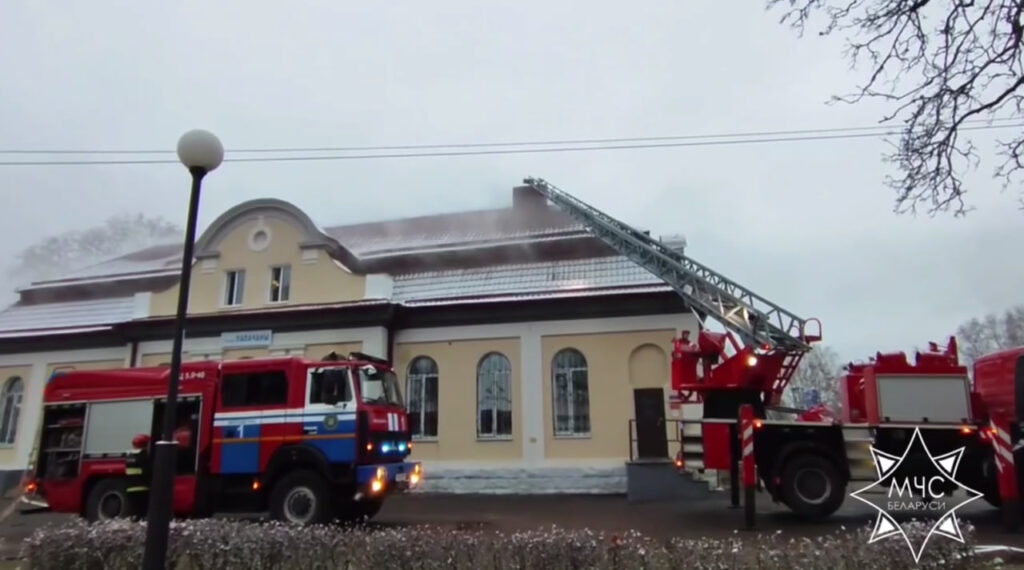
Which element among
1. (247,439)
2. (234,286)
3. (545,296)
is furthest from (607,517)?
(234,286)

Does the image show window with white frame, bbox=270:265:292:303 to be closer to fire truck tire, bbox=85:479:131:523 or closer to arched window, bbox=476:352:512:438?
arched window, bbox=476:352:512:438

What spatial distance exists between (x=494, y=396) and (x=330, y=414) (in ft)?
26.0

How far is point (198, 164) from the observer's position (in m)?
6.75

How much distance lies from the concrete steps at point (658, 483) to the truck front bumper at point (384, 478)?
5.88 metres

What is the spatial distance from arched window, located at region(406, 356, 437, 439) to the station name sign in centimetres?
451

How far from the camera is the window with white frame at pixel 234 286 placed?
21922mm

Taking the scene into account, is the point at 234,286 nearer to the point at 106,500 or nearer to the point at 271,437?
the point at 106,500

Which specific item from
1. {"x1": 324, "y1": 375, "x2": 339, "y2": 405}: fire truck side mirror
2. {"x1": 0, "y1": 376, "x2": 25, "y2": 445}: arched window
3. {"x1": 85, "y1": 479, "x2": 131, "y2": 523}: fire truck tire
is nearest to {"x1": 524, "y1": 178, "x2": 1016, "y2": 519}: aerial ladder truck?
{"x1": 324, "y1": 375, "x2": 339, "y2": 405}: fire truck side mirror

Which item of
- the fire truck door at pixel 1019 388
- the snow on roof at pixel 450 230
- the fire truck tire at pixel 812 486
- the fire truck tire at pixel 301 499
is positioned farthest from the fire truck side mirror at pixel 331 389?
the fire truck door at pixel 1019 388

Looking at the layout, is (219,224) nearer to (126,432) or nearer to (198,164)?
(126,432)

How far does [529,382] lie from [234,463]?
8727 millimetres

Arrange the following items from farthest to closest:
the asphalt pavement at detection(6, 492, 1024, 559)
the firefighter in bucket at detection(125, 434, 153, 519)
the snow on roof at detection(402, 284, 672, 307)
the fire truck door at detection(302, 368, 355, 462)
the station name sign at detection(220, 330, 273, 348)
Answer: the station name sign at detection(220, 330, 273, 348) → the snow on roof at detection(402, 284, 672, 307) → the firefighter in bucket at detection(125, 434, 153, 519) → the fire truck door at detection(302, 368, 355, 462) → the asphalt pavement at detection(6, 492, 1024, 559)

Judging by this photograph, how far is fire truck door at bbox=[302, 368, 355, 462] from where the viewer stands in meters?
12.0

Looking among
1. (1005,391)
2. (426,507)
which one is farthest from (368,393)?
(1005,391)
